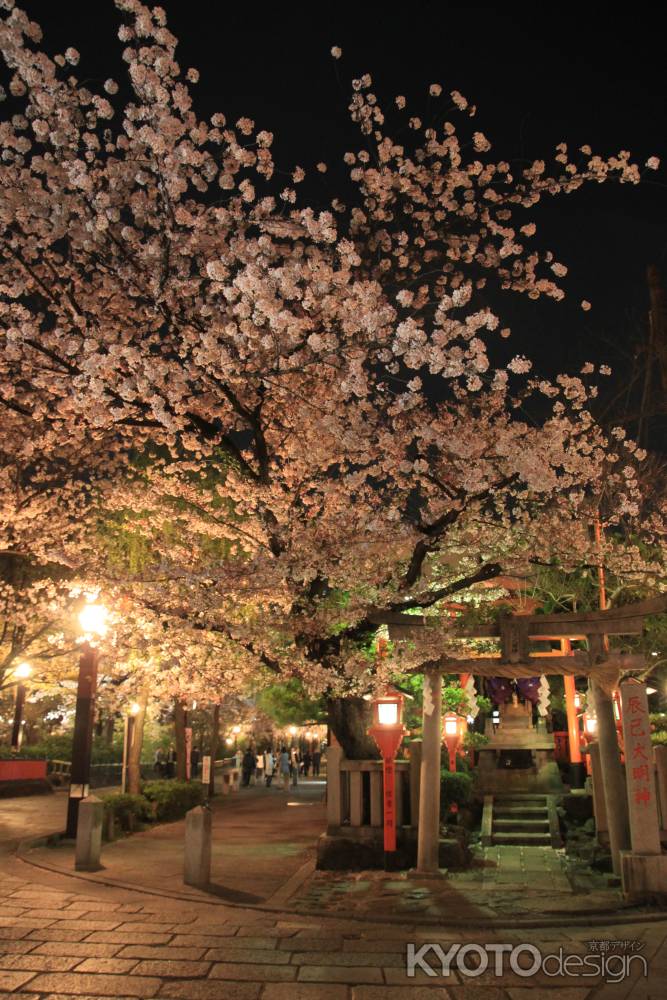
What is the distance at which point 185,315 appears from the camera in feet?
34.2

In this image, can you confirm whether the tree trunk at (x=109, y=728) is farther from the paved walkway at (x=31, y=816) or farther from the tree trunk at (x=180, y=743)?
the tree trunk at (x=180, y=743)

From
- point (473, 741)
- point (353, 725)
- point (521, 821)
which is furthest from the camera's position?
point (473, 741)

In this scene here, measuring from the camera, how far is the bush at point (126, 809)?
16891 mm

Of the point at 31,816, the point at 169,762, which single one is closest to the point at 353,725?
the point at 31,816

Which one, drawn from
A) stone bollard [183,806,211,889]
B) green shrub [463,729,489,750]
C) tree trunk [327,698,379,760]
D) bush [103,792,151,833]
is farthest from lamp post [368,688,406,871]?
green shrub [463,729,489,750]

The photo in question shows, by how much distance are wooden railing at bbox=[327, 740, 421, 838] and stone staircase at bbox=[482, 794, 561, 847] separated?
172 inches

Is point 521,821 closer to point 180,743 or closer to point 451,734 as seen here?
point 451,734

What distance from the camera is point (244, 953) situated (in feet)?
23.6

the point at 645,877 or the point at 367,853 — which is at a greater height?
the point at 645,877

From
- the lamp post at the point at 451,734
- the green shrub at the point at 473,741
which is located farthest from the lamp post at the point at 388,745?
the green shrub at the point at 473,741

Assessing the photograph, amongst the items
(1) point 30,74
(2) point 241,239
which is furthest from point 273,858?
(1) point 30,74
